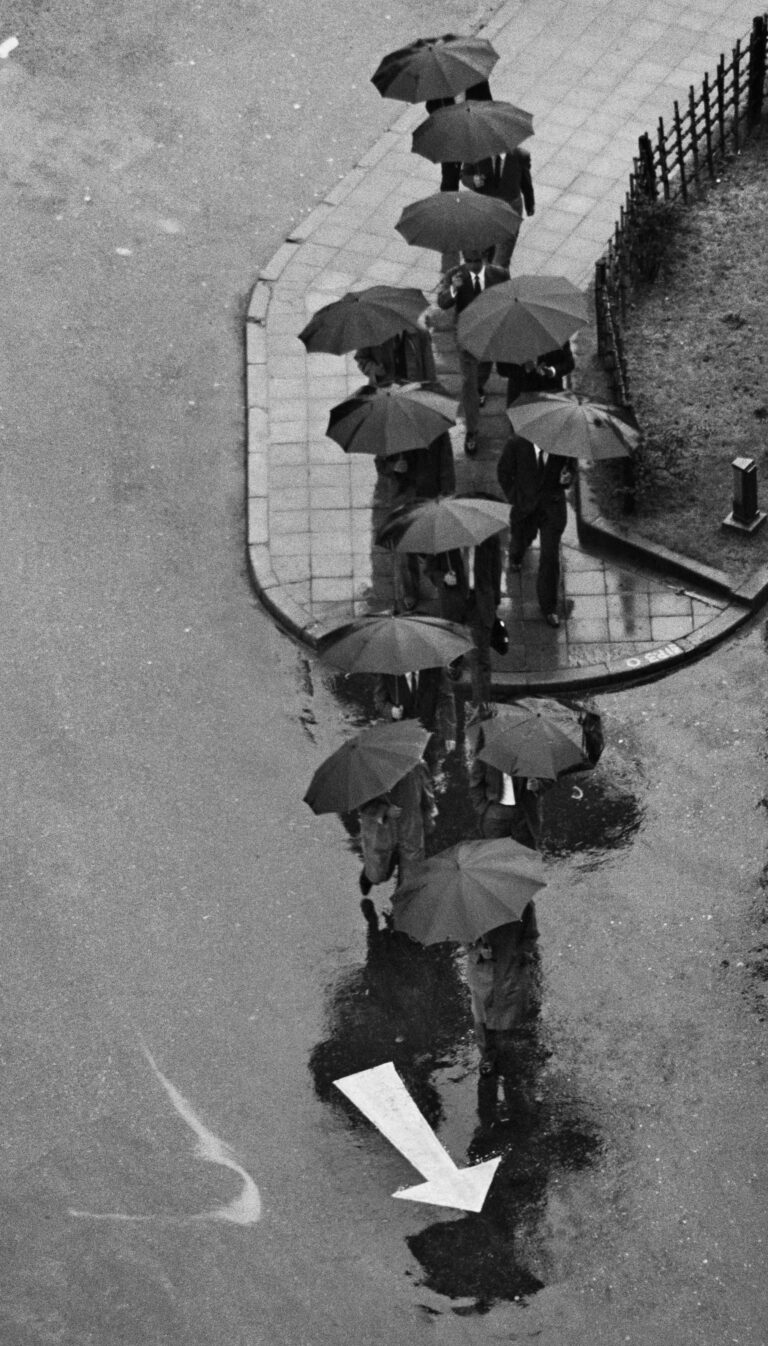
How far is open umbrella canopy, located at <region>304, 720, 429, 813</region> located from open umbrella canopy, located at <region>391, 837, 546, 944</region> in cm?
66

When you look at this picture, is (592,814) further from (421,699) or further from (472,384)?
(472,384)

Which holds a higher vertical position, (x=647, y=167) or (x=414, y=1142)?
(x=647, y=167)

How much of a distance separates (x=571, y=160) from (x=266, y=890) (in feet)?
26.7

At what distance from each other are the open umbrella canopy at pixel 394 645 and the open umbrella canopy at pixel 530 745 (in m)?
0.54

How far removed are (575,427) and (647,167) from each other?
5.04 m

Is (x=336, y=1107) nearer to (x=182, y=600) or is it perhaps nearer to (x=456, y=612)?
(x=456, y=612)

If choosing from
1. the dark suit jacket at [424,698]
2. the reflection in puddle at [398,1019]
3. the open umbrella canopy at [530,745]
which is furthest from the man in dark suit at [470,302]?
the reflection in puddle at [398,1019]

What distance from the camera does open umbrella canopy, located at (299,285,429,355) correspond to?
14141 millimetres

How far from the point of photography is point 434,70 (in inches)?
637

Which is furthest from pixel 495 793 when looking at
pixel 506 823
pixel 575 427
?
pixel 575 427

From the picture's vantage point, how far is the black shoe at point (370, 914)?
41.8ft

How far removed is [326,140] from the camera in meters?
18.8

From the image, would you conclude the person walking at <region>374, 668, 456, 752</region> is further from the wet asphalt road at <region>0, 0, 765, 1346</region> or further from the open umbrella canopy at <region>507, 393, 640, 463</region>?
the open umbrella canopy at <region>507, 393, 640, 463</region>

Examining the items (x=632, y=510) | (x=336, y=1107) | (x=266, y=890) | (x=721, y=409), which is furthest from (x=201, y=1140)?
(x=721, y=409)
